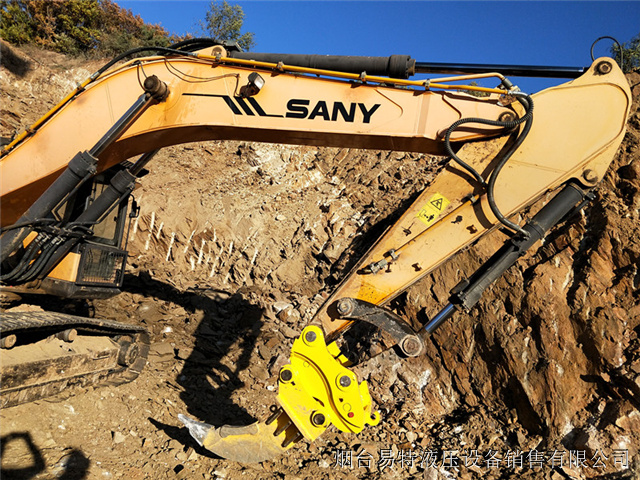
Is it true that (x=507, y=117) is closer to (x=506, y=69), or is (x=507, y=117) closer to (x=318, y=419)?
(x=506, y=69)

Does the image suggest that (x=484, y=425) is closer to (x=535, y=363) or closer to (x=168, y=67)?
(x=535, y=363)

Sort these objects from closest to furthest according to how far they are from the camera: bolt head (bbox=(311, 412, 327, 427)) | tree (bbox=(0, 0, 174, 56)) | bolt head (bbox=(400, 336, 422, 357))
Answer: bolt head (bbox=(400, 336, 422, 357)), bolt head (bbox=(311, 412, 327, 427)), tree (bbox=(0, 0, 174, 56))

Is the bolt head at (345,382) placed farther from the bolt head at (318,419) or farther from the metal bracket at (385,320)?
the metal bracket at (385,320)

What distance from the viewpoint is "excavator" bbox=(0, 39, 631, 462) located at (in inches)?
125

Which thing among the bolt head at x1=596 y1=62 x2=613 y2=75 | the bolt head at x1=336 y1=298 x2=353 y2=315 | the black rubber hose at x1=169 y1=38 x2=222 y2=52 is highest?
the black rubber hose at x1=169 y1=38 x2=222 y2=52

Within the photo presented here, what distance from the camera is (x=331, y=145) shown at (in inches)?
146

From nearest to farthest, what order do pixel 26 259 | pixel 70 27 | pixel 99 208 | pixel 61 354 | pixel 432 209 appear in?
pixel 432 209
pixel 26 259
pixel 61 354
pixel 99 208
pixel 70 27

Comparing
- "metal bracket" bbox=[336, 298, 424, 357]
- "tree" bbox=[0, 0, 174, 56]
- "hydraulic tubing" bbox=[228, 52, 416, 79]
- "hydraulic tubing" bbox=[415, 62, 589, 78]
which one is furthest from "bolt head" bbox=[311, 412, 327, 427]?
"tree" bbox=[0, 0, 174, 56]

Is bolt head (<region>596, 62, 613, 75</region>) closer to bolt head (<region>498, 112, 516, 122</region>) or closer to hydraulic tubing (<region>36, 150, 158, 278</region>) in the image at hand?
bolt head (<region>498, 112, 516, 122</region>)

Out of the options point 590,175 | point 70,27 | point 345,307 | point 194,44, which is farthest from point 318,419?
point 70,27

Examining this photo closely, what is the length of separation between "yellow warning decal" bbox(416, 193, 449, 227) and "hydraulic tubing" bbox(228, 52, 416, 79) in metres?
1.03

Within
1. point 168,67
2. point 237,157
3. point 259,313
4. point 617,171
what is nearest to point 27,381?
point 168,67

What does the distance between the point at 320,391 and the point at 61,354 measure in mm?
2563

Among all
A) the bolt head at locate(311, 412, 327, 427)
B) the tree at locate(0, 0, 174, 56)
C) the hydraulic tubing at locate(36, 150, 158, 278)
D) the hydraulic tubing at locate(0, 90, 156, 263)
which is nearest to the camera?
the bolt head at locate(311, 412, 327, 427)
